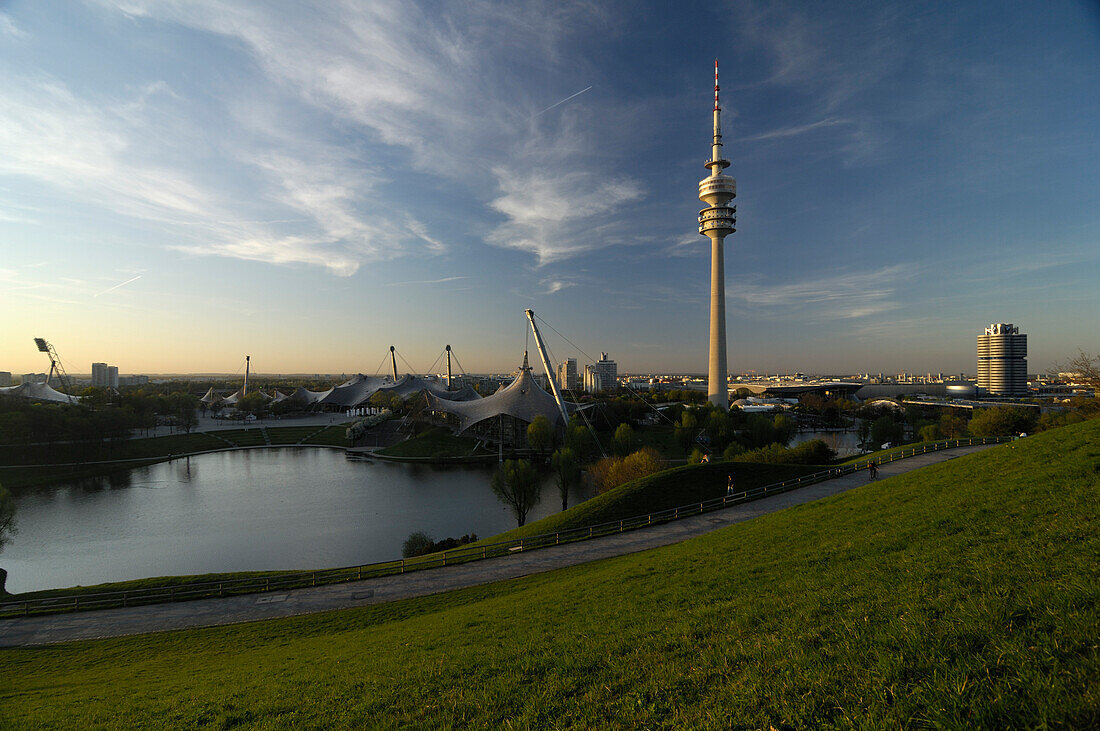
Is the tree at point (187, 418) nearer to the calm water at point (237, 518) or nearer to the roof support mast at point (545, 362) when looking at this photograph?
the calm water at point (237, 518)

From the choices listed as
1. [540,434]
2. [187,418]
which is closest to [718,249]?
[540,434]

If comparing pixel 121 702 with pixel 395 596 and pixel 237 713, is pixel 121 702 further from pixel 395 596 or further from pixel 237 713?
pixel 395 596

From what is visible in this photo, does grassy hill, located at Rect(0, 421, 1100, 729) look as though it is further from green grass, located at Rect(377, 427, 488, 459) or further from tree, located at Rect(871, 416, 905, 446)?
green grass, located at Rect(377, 427, 488, 459)

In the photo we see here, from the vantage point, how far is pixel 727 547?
1234cm

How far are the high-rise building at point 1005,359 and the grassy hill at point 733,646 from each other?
494 ft

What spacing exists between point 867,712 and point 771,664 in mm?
1242

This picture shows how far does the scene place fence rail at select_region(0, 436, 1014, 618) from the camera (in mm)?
14469

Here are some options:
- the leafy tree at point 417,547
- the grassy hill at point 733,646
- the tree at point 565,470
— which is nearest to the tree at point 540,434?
the tree at point 565,470

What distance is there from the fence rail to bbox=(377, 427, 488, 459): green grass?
3592 centimetres

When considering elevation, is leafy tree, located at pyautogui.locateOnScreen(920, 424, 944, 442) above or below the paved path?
above

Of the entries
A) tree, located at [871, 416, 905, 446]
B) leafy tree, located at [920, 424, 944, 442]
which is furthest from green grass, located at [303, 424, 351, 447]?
leafy tree, located at [920, 424, 944, 442]

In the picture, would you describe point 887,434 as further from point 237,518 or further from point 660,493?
point 237,518

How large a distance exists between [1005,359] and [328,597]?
16671 cm

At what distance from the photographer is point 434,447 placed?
5531cm
